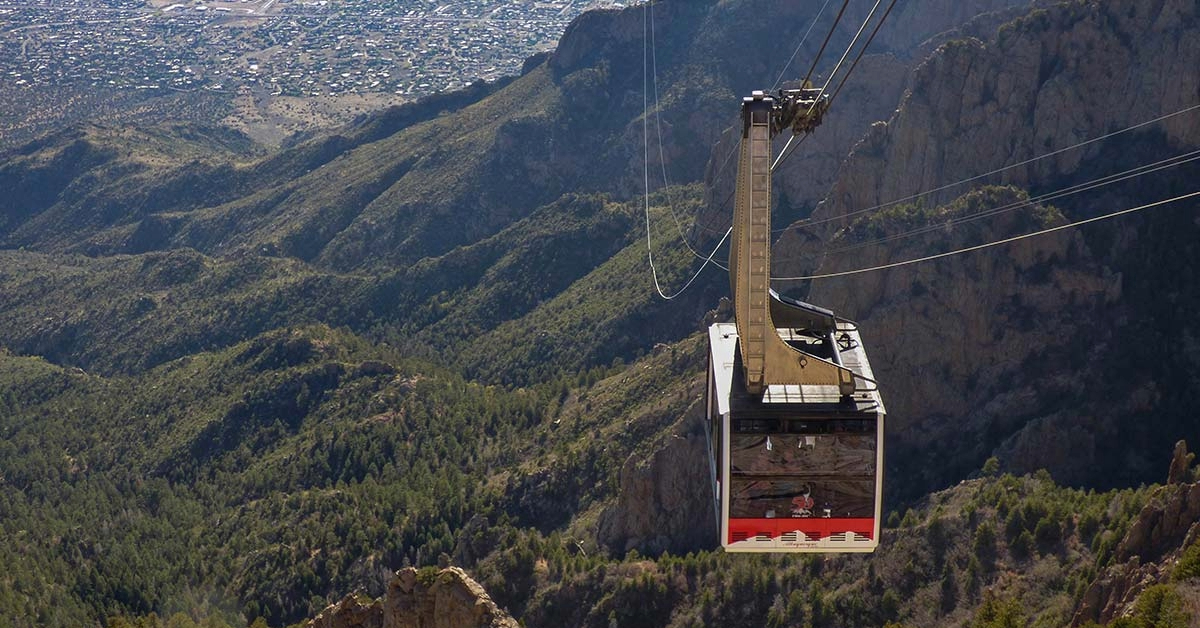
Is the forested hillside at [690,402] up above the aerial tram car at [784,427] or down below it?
below

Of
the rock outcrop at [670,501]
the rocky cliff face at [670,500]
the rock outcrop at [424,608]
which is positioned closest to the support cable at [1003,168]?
the rocky cliff face at [670,500]

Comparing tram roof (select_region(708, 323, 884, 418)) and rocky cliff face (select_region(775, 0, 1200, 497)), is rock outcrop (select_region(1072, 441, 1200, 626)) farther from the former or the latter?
rocky cliff face (select_region(775, 0, 1200, 497))

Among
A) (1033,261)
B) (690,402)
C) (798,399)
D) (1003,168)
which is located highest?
(798,399)

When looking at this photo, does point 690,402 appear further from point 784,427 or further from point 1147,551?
point 784,427

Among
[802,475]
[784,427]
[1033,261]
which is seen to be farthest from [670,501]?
[784,427]

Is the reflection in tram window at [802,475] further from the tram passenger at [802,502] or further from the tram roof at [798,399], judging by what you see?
the tram roof at [798,399]

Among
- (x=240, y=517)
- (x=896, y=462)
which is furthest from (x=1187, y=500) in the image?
(x=240, y=517)

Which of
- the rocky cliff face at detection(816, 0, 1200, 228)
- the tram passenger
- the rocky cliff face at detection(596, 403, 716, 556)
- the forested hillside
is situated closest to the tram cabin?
the tram passenger
